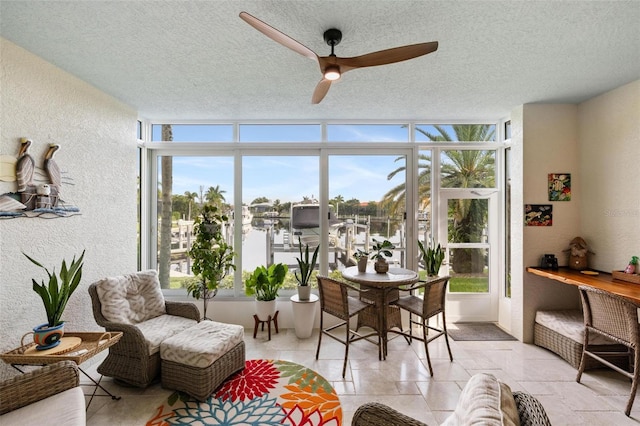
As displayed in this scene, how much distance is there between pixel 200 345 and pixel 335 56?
2.49 metres

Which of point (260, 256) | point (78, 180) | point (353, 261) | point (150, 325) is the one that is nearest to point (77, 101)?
point (78, 180)

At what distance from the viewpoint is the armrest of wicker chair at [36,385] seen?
1.60 metres

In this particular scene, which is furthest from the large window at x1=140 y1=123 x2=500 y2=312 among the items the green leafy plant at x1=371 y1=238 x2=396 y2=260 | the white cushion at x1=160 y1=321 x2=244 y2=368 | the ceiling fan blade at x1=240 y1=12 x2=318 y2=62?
the ceiling fan blade at x1=240 y1=12 x2=318 y2=62

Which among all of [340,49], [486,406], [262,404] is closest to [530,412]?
[486,406]

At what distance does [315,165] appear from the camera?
4.06 meters

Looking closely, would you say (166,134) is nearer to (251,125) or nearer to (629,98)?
(251,125)

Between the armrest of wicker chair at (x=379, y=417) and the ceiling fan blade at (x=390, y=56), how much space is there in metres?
1.87

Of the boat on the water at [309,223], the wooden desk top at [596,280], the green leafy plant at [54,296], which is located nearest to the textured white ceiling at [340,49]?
the boat on the water at [309,223]

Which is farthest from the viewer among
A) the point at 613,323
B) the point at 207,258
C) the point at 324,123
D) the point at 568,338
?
the point at 324,123

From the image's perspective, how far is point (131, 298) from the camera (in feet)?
9.16

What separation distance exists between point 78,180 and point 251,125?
2.10 meters

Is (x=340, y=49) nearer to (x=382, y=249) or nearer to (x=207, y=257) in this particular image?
(x=382, y=249)

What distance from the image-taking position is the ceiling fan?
161 cm

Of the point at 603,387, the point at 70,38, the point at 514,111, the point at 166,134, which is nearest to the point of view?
the point at 70,38
